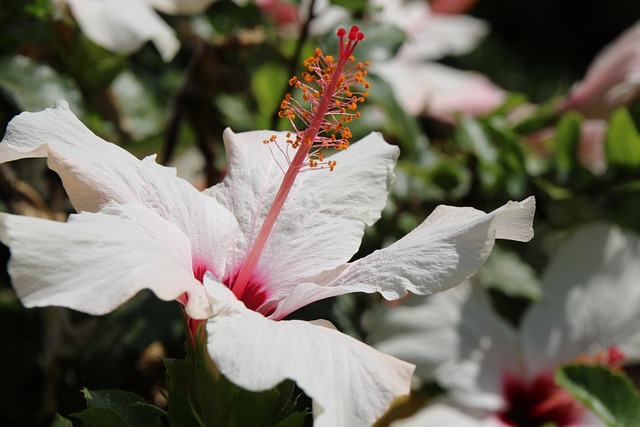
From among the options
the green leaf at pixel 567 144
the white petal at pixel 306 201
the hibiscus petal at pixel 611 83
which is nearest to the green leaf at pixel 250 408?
the white petal at pixel 306 201

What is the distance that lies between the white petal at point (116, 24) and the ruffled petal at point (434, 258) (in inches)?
21.7

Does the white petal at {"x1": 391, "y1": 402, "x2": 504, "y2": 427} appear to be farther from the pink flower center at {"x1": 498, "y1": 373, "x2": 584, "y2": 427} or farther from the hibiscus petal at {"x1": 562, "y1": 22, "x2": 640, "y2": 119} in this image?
the hibiscus petal at {"x1": 562, "y1": 22, "x2": 640, "y2": 119}

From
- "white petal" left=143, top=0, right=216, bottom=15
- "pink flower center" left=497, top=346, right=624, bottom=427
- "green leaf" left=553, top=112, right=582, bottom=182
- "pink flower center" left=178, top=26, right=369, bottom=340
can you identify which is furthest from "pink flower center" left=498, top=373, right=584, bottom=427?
"white petal" left=143, top=0, right=216, bottom=15

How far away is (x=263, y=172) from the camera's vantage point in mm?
1011

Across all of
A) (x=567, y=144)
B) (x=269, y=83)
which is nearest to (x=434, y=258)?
(x=269, y=83)

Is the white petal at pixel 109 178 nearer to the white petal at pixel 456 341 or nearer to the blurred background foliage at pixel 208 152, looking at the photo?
the blurred background foliage at pixel 208 152

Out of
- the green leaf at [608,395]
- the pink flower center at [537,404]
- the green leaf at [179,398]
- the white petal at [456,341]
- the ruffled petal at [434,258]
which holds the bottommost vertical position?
the pink flower center at [537,404]

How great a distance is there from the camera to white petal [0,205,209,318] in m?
0.67

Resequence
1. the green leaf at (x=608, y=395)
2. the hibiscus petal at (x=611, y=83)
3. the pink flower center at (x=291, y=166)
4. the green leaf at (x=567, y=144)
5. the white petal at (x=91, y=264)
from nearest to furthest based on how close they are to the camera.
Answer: the white petal at (x=91, y=264) < the pink flower center at (x=291, y=166) < the green leaf at (x=608, y=395) < the green leaf at (x=567, y=144) < the hibiscus petal at (x=611, y=83)

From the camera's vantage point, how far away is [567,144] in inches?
61.3

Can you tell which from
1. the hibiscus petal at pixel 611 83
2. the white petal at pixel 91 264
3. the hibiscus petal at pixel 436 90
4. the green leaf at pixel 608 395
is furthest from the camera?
the hibiscus petal at pixel 436 90

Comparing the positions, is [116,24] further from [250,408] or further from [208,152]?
[250,408]

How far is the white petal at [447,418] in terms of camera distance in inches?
52.5

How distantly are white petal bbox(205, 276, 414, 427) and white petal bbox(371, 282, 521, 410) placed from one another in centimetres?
66
